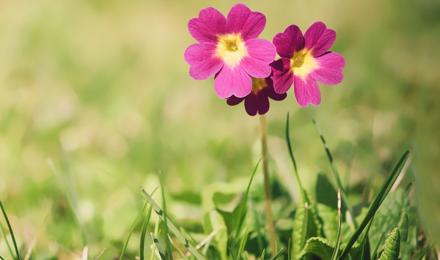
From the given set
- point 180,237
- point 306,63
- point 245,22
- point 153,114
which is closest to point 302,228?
point 180,237

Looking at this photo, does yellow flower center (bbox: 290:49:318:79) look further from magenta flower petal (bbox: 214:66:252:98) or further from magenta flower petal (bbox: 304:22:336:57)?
magenta flower petal (bbox: 214:66:252:98)

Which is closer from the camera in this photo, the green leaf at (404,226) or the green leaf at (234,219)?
the green leaf at (404,226)

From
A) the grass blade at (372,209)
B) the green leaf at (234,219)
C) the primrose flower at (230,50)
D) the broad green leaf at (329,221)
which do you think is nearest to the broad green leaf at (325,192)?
the broad green leaf at (329,221)

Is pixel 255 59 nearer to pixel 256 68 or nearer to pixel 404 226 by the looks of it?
pixel 256 68

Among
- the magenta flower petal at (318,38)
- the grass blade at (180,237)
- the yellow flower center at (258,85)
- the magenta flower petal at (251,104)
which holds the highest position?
the magenta flower petal at (318,38)

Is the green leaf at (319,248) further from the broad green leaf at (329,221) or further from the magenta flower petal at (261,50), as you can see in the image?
the magenta flower petal at (261,50)

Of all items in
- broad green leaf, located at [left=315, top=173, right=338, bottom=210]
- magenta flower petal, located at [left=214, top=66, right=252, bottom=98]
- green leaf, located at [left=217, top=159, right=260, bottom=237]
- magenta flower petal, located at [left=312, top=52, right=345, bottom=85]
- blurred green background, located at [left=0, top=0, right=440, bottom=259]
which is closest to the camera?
magenta flower petal, located at [left=214, top=66, right=252, bottom=98]

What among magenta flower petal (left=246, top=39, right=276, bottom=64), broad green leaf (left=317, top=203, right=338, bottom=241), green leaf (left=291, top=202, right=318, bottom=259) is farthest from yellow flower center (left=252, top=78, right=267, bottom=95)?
broad green leaf (left=317, top=203, right=338, bottom=241)

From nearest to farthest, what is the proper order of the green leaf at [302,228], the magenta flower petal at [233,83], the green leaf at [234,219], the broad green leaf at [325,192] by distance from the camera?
the magenta flower petal at [233,83] < the green leaf at [302,228] < the green leaf at [234,219] < the broad green leaf at [325,192]
